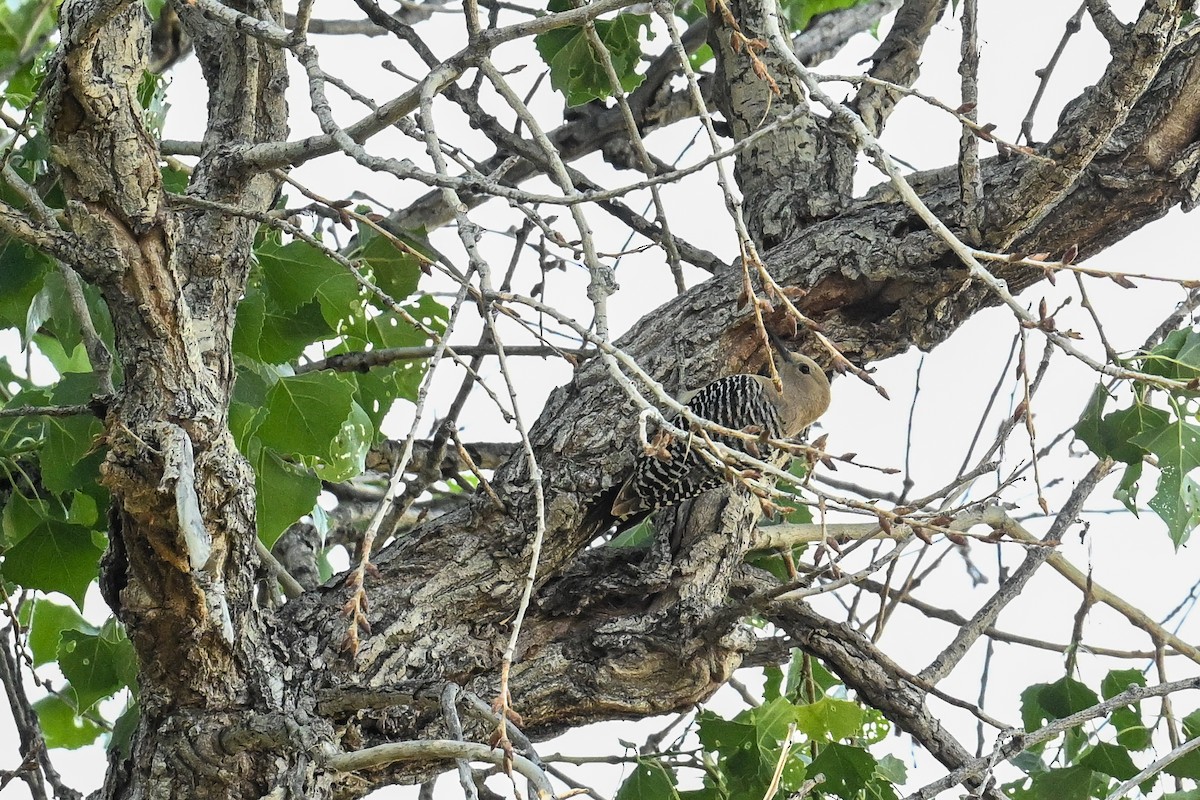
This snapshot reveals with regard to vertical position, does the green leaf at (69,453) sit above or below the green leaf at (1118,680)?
above

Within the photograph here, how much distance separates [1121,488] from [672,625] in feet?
2.98

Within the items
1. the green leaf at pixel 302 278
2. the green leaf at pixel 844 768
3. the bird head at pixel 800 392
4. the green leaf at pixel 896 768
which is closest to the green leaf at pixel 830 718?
the green leaf at pixel 844 768

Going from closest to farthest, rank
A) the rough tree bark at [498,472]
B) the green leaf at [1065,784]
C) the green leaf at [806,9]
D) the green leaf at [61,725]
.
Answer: the rough tree bark at [498,472]
the green leaf at [1065,784]
the green leaf at [61,725]
the green leaf at [806,9]

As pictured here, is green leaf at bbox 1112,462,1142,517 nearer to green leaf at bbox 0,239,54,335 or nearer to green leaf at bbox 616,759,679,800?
green leaf at bbox 616,759,679,800

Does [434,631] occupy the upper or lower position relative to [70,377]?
lower

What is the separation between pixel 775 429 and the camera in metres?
3.22

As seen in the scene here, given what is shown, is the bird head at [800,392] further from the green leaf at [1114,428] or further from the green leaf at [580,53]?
the green leaf at [1114,428]

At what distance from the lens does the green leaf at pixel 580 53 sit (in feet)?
8.07

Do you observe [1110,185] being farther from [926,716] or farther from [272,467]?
[272,467]

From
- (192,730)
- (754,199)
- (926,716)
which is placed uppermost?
(754,199)

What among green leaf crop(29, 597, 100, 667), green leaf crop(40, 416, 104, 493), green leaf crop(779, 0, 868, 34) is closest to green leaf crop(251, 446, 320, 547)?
green leaf crop(40, 416, 104, 493)

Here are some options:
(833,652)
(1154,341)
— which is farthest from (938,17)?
(833,652)

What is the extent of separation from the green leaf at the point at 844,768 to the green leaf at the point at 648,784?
0.99ft

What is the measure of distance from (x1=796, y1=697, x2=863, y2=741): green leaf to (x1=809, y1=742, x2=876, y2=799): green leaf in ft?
0.10
